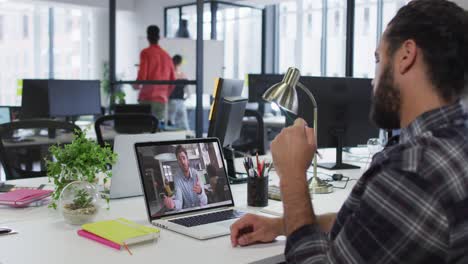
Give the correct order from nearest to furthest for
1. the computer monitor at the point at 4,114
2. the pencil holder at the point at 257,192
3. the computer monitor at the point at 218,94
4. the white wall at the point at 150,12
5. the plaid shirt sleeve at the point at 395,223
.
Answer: the plaid shirt sleeve at the point at 395,223
the pencil holder at the point at 257,192
the computer monitor at the point at 218,94
the computer monitor at the point at 4,114
the white wall at the point at 150,12

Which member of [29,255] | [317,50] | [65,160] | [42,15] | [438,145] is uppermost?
[42,15]

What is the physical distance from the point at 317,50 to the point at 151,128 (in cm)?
485

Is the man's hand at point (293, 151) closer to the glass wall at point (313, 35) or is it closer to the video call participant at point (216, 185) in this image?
the video call participant at point (216, 185)

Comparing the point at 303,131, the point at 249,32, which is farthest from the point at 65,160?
the point at 249,32

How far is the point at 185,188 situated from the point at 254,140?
3358 mm

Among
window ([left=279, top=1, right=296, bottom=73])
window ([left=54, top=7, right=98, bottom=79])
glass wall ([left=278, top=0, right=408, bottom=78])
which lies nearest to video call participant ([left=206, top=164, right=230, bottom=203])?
glass wall ([left=278, top=0, right=408, bottom=78])

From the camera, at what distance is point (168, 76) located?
19.8 feet

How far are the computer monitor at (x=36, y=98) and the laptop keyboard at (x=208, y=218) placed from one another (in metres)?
3.06

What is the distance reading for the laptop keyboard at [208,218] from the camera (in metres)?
1.59

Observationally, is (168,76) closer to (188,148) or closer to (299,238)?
(188,148)

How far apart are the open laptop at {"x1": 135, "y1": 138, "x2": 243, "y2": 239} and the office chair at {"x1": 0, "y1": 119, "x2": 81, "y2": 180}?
25.8 inches

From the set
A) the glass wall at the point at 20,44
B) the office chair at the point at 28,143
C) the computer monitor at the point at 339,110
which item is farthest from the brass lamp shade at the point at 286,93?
the glass wall at the point at 20,44

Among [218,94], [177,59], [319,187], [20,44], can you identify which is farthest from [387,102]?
[20,44]

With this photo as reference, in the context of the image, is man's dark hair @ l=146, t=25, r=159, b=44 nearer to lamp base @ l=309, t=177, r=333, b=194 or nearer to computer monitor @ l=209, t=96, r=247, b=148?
computer monitor @ l=209, t=96, r=247, b=148
